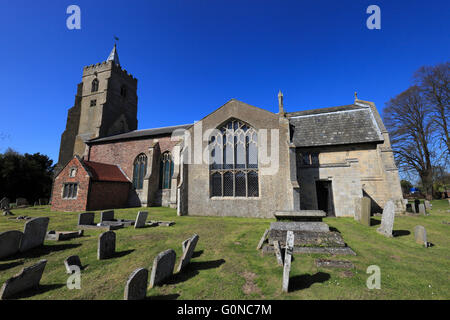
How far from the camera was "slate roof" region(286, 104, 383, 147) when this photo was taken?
15523mm

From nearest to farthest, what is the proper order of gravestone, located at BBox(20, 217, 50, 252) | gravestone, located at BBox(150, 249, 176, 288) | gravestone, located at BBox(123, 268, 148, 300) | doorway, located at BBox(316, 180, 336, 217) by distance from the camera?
gravestone, located at BBox(123, 268, 148, 300) < gravestone, located at BBox(150, 249, 176, 288) < gravestone, located at BBox(20, 217, 50, 252) < doorway, located at BBox(316, 180, 336, 217)

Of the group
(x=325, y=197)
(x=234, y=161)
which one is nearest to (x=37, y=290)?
(x=234, y=161)

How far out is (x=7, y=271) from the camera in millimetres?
4926

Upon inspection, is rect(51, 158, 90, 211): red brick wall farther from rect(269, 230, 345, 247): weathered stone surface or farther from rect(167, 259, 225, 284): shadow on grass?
rect(269, 230, 345, 247): weathered stone surface

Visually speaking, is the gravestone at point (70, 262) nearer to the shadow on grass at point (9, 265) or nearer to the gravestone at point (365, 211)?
the shadow on grass at point (9, 265)

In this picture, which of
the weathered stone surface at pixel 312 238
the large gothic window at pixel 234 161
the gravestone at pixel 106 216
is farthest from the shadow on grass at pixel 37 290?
the large gothic window at pixel 234 161

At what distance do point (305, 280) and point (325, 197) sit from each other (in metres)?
12.9

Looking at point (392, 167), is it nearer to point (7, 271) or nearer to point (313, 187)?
point (313, 187)

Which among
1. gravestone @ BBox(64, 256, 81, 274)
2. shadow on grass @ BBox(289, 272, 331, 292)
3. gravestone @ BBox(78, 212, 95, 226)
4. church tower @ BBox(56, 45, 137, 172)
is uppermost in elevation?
church tower @ BBox(56, 45, 137, 172)

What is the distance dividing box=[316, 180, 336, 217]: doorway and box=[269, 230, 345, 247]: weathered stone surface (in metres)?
8.84

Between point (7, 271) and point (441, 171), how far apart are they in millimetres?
40776

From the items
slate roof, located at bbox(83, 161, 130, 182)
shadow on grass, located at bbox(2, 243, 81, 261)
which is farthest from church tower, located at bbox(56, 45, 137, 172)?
shadow on grass, located at bbox(2, 243, 81, 261)

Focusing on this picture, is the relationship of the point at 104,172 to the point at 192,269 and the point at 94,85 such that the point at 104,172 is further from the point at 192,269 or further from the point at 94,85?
the point at 94,85
